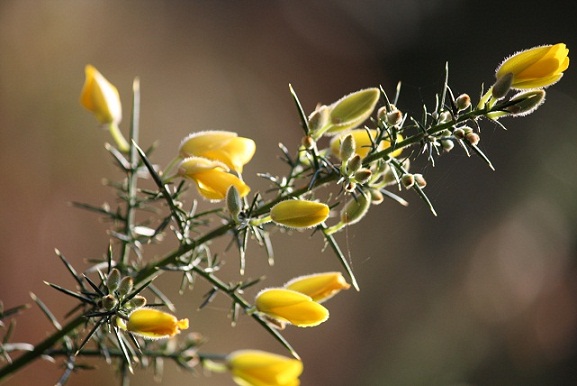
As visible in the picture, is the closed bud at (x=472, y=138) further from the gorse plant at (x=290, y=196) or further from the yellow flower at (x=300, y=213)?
the yellow flower at (x=300, y=213)

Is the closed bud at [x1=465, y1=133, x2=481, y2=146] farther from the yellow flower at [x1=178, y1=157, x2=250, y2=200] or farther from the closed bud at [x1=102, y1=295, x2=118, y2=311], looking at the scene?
the closed bud at [x1=102, y1=295, x2=118, y2=311]

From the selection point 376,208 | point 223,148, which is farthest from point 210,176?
point 376,208

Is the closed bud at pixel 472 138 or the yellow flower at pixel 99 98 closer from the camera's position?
the closed bud at pixel 472 138

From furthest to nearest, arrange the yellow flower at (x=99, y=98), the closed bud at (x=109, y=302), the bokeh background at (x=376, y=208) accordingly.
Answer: the bokeh background at (x=376, y=208) → the yellow flower at (x=99, y=98) → the closed bud at (x=109, y=302)

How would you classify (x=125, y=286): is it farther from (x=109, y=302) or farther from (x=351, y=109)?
(x=351, y=109)

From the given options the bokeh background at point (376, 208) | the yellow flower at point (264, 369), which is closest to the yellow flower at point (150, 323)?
the yellow flower at point (264, 369)

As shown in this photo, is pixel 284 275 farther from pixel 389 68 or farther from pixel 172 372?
pixel 389 68

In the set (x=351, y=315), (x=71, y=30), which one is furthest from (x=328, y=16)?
(x=351, y=315)
